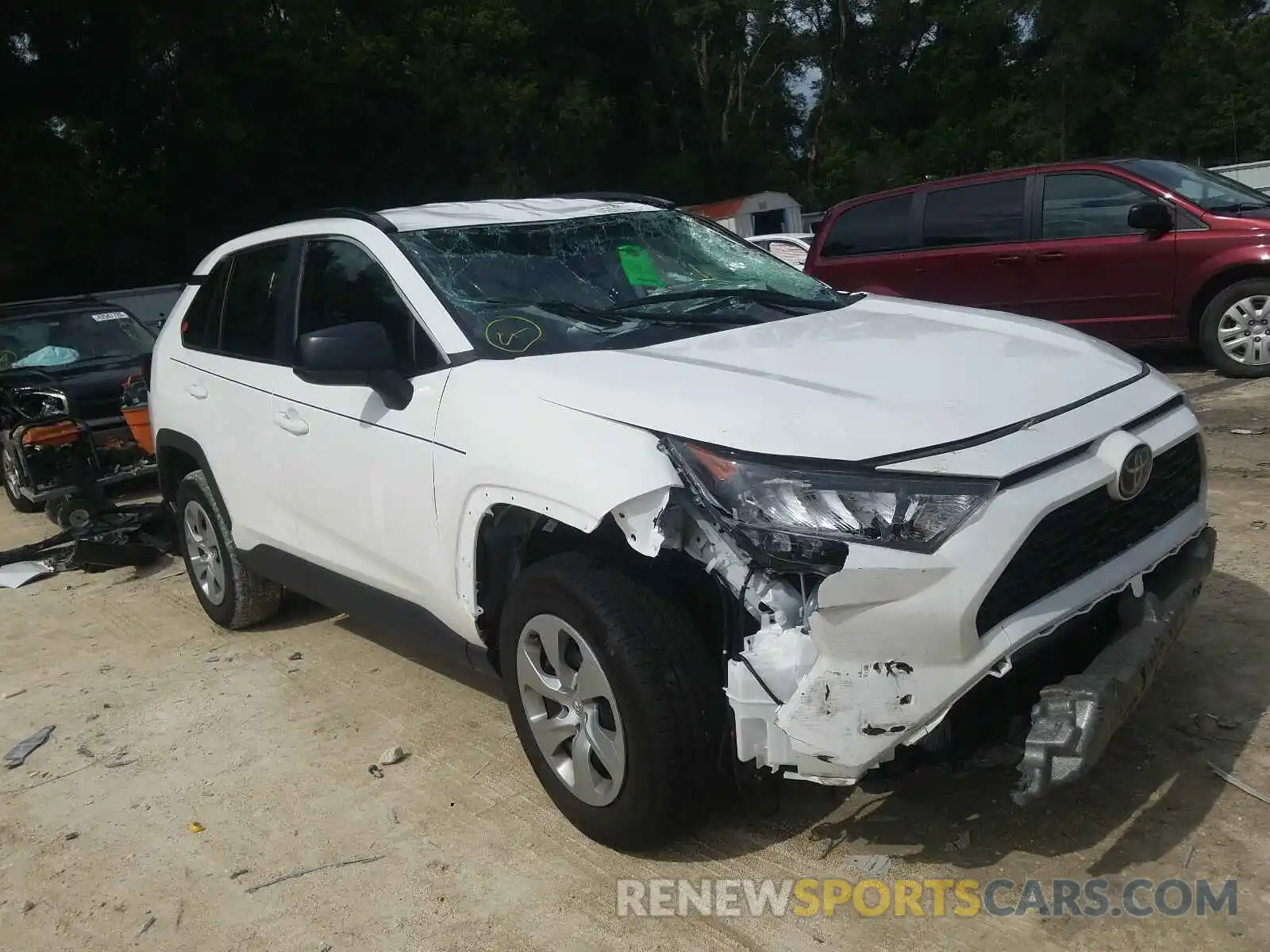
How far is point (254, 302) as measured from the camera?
15.9 feet

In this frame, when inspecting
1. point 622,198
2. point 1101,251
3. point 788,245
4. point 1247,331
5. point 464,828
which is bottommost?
point 464,828

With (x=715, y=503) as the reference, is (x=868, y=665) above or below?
below

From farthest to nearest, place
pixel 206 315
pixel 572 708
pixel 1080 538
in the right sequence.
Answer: pixel 206 315 → pixel 572 708 → pixel 1080 538

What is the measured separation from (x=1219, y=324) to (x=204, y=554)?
710 centimetres

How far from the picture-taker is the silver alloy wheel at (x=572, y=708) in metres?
3.05

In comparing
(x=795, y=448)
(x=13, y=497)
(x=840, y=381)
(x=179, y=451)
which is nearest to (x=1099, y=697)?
(x=795, y=448)

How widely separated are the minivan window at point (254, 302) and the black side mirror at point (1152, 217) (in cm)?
638

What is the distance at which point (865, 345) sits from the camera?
3.44 metres

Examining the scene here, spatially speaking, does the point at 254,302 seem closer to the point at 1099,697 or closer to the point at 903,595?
the point at 903,595

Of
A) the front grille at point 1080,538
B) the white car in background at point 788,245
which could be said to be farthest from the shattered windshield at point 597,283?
the white car in background at point 788,245

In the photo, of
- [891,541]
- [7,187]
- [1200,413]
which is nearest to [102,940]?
[891,541]

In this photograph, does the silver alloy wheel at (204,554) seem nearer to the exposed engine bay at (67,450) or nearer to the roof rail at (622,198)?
the exposed engine bay at (67,450)

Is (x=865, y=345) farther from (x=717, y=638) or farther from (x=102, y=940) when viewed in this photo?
(x=102, y=940)

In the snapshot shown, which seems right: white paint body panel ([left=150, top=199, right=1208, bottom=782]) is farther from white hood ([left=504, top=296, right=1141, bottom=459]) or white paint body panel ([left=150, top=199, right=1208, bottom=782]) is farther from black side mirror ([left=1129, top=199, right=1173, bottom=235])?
black side mirror ([left=1129, top=199, right=1173, bottom=235])
